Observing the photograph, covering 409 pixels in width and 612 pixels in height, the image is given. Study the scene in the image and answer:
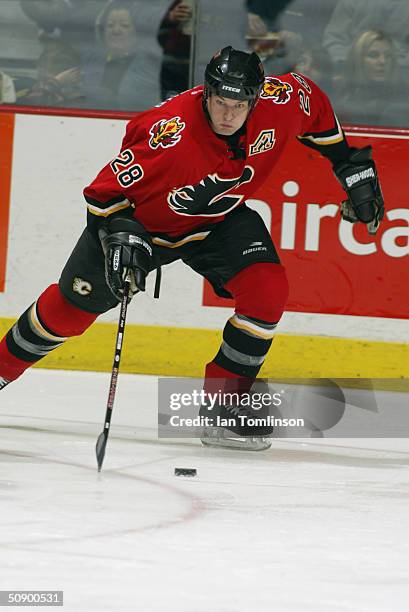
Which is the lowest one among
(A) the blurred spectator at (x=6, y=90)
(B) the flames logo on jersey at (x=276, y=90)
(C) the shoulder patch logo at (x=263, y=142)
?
(A) the blurred spectator at (x=6, y=90)

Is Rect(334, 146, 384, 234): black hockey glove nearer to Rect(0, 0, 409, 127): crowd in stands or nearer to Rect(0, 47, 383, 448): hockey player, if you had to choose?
Rect(0, 47, 383, 448): hockey player

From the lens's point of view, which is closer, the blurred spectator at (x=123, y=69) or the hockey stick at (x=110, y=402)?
the hockey stick at (x=110, y=402)

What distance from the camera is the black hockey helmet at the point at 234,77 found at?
3.15m

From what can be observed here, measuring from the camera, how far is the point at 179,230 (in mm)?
3451

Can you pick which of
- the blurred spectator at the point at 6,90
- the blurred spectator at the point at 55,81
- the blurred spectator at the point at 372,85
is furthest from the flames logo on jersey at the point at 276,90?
the blurred spectator at the point at 6,90

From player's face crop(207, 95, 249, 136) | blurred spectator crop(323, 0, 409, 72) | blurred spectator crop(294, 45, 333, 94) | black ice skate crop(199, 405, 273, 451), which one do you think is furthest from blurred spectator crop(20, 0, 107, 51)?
black ice skate crop(199, 405, 273, 451)

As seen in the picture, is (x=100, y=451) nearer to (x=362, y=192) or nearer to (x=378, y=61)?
(x=362, y=192)

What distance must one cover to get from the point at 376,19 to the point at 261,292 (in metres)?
1.94

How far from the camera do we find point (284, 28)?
4.94 m

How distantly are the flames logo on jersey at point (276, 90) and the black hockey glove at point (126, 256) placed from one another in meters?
0.55

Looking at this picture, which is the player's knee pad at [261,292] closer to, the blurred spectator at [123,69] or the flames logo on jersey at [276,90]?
the flames logo on jersey at [276,90]

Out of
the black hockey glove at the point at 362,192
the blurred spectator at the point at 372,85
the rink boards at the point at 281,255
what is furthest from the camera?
the blurred spectator at the point at 372,85

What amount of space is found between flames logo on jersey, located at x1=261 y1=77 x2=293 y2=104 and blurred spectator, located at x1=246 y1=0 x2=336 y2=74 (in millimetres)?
1439

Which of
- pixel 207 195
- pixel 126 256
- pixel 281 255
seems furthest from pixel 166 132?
pixel 281 255
